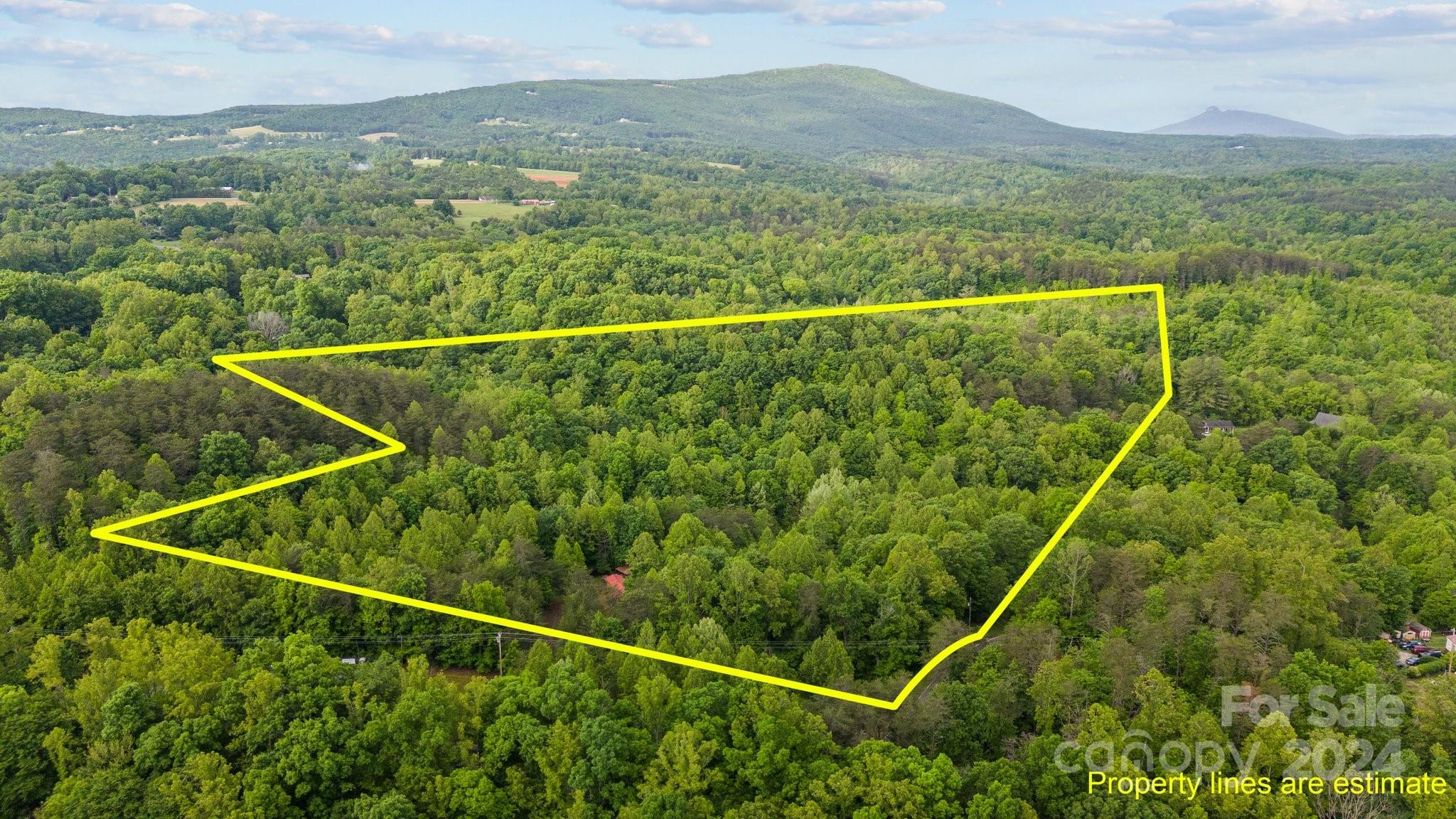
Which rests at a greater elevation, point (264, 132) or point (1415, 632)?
point (264, 132)

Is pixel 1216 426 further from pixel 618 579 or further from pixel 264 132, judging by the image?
pixel 264 132

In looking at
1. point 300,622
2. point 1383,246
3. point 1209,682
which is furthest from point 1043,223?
point 300,622

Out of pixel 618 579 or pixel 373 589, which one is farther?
pixel 618 579

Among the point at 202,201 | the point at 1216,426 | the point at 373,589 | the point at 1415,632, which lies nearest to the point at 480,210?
the point at 202,201

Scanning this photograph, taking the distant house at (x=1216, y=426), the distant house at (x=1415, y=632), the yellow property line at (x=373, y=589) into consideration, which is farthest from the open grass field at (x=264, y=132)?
the distant house at (x=1415, y=632)

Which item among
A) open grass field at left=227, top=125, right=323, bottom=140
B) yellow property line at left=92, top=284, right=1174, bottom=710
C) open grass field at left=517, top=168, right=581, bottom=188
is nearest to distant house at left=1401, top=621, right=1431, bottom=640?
yellow property line at left=92, top=284, right=1174, bottom=710

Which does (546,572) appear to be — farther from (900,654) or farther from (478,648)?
(900,654)

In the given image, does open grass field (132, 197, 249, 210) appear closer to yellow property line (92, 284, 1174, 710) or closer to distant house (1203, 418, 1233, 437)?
yellow property line (92, 284, 1174, 710)
